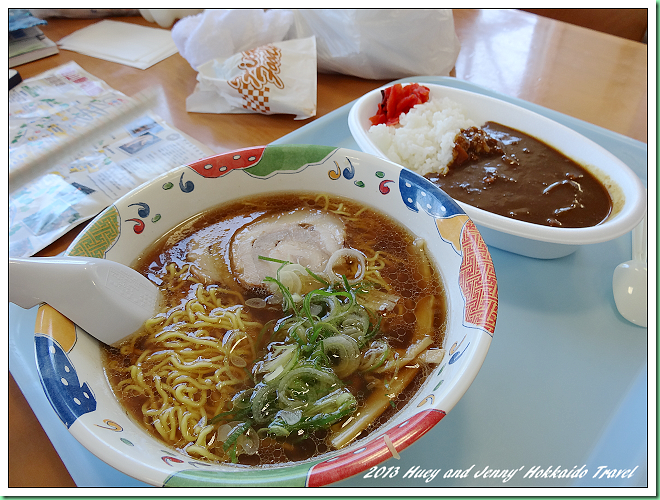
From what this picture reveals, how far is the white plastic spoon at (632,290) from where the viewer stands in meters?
0.97

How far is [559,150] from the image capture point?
135cm

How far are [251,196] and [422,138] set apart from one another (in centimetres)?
62

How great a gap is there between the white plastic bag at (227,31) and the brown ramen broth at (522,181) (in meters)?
0.96

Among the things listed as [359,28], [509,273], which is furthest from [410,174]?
[359,28]

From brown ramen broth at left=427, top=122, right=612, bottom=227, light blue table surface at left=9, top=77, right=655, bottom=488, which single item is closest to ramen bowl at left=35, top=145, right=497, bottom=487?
light blue table surface at left=9, top=77, right=655, bottom=488

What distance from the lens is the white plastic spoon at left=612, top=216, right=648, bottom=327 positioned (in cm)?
97

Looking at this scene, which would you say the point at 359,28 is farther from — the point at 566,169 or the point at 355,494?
the point at 355,494

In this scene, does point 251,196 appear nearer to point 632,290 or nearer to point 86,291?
point 86,291

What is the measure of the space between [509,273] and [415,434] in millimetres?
655

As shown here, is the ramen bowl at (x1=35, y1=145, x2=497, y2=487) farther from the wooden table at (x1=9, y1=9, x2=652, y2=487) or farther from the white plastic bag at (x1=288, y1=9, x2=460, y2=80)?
the white plastic bag at (x1=288, y1=9, x2=460, y2=80)

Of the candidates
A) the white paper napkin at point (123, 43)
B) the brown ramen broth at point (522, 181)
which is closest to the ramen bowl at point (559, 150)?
the brown ramen broth at point (522, 181)

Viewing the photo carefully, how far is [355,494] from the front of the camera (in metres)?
0.74

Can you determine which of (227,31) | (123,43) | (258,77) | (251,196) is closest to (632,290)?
(251,196)

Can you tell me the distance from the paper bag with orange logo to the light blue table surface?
3.22 ft
